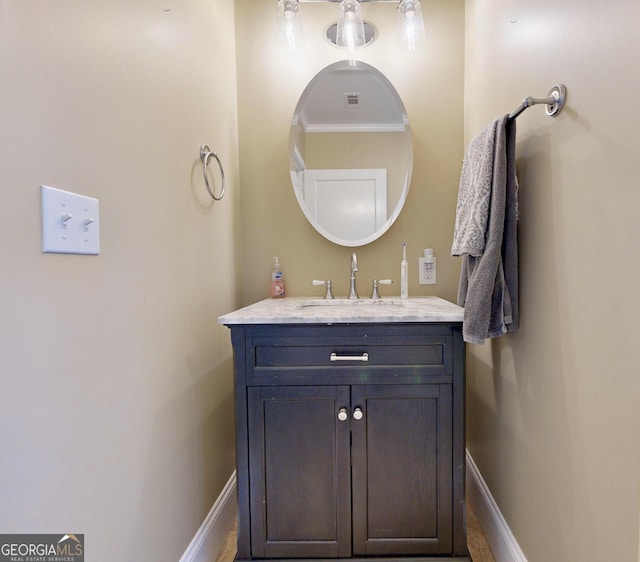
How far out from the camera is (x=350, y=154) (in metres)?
1.49

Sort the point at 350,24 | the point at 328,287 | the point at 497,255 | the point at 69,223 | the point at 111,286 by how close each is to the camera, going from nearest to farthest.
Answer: the point at 69,223 → the point at 111,286 → the point at 497,255 → the point at 350,24 → the point at 328,287

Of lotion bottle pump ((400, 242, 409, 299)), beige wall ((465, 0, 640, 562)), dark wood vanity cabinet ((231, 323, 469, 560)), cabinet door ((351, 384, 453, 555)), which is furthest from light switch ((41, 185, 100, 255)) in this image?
lotion bottle pump ((400, 242, 409, 299))

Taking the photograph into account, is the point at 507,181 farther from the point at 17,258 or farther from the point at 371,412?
the point at 17,258

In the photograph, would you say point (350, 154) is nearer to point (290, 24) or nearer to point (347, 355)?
point (290, 24)

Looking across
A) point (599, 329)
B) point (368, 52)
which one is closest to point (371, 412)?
point (599, 329)

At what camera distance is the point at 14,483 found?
1.66 feet

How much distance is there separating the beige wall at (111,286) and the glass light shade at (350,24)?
1.81ft

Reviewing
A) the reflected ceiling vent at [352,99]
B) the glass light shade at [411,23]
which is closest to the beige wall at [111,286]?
the reflected ceiling vent at [352,99]

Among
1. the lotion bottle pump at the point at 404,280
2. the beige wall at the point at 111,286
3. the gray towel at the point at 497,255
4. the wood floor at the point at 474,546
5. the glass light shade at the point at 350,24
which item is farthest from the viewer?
the lotion bottle pump at the point at 404,280

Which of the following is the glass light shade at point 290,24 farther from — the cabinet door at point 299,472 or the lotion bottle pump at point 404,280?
the cabinet door at point 299,472

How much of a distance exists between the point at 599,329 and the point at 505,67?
93 centimetres

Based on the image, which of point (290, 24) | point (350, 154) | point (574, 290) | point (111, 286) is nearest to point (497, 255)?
point (574, 290)

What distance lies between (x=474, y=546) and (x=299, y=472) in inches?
30.1

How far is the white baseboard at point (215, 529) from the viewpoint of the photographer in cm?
103
